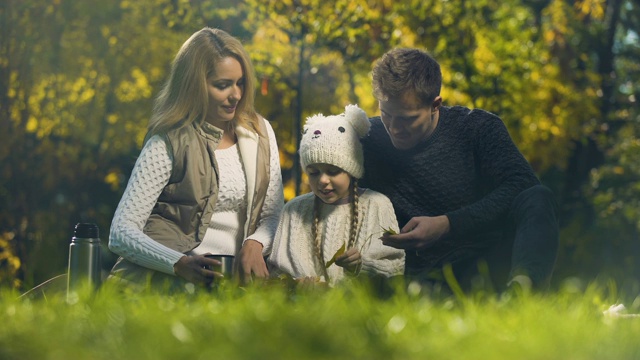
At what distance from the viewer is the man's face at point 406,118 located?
539 centimetres

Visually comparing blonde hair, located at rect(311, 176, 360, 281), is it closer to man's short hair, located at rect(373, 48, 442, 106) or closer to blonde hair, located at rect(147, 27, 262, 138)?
man's short hair, located at rect(373, 48, 442, 106)

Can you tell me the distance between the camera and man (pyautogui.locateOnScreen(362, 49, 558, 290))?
17.2ft

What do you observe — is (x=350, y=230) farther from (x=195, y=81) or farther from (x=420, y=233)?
(x=195, y=81)

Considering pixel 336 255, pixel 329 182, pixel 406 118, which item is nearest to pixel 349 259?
pixel 336 255

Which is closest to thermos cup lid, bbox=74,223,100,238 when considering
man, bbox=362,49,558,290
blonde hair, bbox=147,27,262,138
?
blonde hair, bbox=147,27,262,138

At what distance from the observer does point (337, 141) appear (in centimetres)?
537

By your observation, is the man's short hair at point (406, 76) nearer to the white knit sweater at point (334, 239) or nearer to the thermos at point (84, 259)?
the white knit sweater at point (334, 239)

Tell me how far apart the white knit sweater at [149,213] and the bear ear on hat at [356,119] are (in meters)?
0.60

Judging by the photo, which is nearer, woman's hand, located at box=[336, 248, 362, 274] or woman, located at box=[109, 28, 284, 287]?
woman's hand, located at box=[336, 248, 362, 274]

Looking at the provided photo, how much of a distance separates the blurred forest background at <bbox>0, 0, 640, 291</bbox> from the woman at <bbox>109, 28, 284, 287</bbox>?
7.23 meters

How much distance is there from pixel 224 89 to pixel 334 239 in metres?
1.04

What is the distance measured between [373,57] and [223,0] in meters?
3.27

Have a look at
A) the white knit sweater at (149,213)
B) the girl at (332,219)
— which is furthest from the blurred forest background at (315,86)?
the girl at (332,219)

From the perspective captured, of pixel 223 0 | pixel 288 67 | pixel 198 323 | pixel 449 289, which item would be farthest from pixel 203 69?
pixel 288 67
